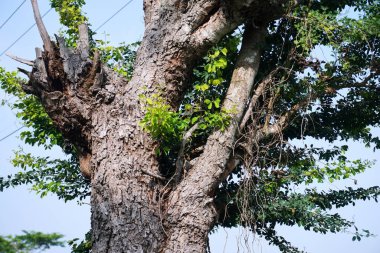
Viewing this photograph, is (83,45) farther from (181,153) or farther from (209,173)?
(209,173)

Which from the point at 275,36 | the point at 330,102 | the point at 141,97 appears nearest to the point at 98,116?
the point at 141,97

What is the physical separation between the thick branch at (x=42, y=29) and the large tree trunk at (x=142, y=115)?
0.05 feet

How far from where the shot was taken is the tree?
4.61 m

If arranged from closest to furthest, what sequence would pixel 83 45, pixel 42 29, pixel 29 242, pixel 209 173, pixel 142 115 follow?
pixel 29 242 < pixel 209 173 < pixel 142 115 < pixel 42 29 < pixel 83 45

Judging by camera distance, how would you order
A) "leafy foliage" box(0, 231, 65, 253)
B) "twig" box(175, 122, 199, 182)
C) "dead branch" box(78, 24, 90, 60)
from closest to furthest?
"leafy foliage" box(0, 231, 65, 253)
"twig" box(175, 122, 199, 182)
"dead branch" box(78, 24, 90, 60)

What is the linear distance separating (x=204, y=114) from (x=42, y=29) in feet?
6.78

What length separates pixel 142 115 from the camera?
492cm

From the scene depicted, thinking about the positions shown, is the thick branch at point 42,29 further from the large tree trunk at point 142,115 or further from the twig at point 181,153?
the twig at point 181,153

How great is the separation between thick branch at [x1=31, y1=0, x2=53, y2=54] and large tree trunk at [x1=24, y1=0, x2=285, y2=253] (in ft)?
0.05

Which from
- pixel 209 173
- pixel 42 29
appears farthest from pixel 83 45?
pixel 209 173

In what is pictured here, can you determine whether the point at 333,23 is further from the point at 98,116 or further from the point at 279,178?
the point at 98,116

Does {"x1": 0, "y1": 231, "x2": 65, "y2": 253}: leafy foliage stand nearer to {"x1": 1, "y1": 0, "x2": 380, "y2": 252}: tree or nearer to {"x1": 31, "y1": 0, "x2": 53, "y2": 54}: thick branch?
{"x1": 1, "y1": 0, "x2": 380, "y2": 252}: tree

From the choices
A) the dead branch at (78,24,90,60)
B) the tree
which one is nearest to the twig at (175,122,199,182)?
the tree

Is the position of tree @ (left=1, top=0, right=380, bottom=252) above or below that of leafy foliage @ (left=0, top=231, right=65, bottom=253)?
above
